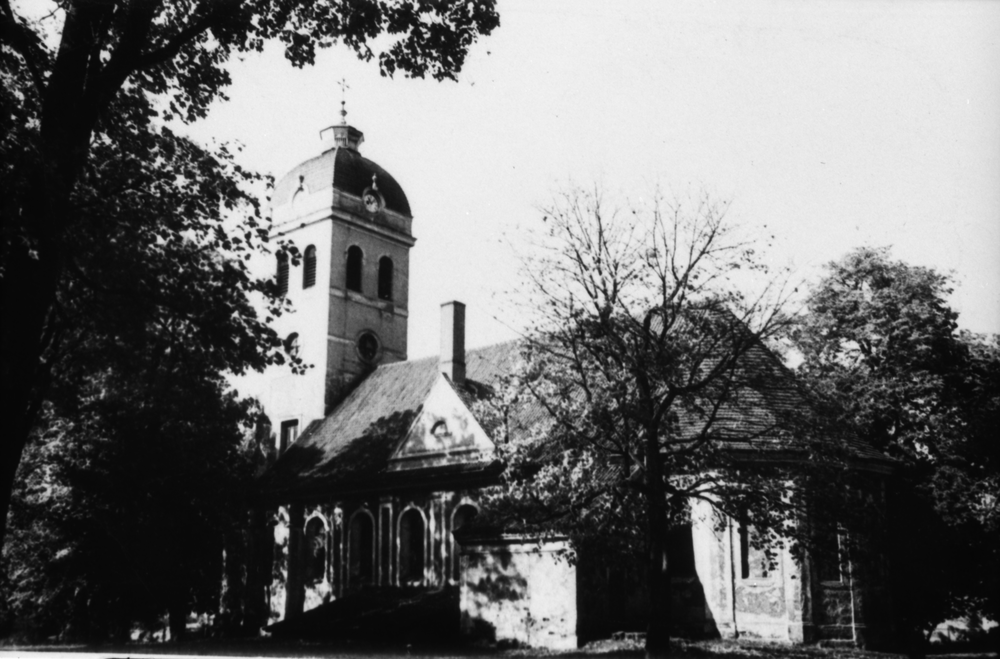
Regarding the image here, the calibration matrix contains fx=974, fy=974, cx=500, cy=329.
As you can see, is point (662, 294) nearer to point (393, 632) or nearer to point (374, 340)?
point (393, 632)

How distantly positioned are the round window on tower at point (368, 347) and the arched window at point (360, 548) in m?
9.64

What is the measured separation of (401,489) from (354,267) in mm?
12996

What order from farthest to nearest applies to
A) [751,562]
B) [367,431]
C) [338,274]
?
[338,274] < [367,431] < [751,562]

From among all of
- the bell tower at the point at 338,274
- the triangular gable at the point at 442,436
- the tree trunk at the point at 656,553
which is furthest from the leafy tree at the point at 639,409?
the bell tower at the point at 338,274

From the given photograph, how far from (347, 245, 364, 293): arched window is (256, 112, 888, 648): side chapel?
0.06 meters

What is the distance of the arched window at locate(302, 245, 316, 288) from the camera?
41719mm

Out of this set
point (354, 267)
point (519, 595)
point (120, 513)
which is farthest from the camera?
point (354, 267)

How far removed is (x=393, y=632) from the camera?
26.2m

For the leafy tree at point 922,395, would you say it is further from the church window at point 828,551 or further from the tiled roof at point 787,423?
the church window at point 828,551

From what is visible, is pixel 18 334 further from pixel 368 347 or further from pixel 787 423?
pixel 368 347

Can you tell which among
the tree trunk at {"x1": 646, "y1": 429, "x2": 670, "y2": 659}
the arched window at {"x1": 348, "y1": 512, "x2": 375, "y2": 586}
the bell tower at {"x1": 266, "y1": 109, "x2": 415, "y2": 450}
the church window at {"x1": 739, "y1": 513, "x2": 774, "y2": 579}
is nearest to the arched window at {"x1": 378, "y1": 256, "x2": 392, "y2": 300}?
the bell tower at {"x1": 266, "y1": 109, "x2": 415, "y2": 450}

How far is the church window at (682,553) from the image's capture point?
2675cm

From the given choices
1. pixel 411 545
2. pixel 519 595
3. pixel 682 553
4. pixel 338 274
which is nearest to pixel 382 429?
pixel 411 545

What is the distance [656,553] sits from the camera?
19328 mm
